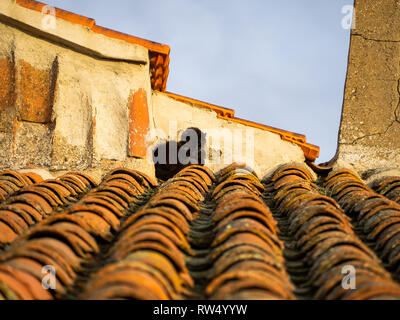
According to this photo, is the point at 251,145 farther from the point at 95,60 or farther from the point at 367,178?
the point at 95,60

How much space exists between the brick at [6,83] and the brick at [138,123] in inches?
45.5

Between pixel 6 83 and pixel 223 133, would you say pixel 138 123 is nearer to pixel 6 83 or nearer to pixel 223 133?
pixel 223 133

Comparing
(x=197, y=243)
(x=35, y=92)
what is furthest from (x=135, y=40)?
(x=197, y=243)

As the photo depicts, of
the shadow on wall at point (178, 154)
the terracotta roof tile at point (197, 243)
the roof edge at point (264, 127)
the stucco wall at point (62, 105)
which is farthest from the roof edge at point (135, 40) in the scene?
the terracotta roof tile at point (197, 243)

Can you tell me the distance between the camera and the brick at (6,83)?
5492 mm

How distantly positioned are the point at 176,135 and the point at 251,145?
2.60ft

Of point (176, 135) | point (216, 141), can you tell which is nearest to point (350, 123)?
point (216, 141)

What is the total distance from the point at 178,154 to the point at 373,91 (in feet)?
7.02

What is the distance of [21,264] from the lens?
2420 mm

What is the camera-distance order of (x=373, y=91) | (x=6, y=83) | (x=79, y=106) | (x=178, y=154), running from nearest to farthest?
(x=6, y=83), (x=79, y=106), (x=178, y=154), (x=373, y=91)

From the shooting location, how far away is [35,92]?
5574mm

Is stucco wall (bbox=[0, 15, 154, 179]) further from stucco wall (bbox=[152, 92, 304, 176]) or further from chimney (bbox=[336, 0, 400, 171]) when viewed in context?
chimney (bbox=[336, 0, 400, 171])

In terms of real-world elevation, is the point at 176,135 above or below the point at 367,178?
above

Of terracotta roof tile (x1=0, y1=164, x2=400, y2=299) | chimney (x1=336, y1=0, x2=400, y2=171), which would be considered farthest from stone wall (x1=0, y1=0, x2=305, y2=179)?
terracotta roof tile (x1=0, y1=164, x2=400, y2=299)
